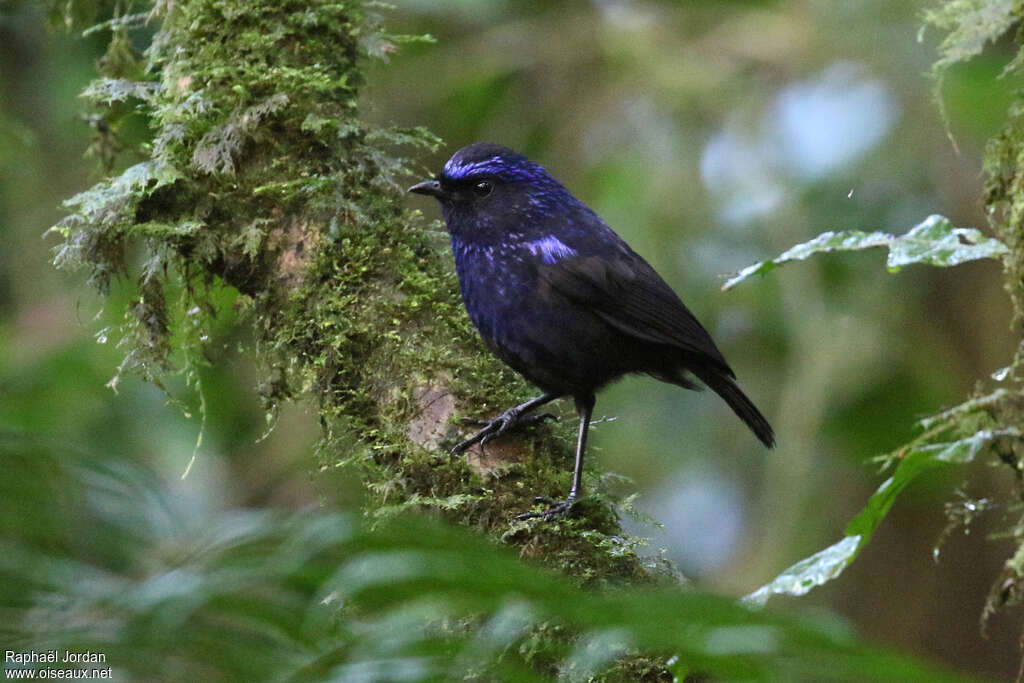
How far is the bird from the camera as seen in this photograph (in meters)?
3.59

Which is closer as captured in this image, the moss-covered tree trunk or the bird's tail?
the moss-covered tree trunk

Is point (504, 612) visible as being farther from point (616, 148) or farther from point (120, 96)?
point (616, 148)

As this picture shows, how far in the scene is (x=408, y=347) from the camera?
3.06m

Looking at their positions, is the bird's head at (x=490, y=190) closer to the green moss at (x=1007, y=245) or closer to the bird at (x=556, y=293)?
the bird at (x=556, y=293)

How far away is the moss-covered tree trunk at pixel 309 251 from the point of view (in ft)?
9.77

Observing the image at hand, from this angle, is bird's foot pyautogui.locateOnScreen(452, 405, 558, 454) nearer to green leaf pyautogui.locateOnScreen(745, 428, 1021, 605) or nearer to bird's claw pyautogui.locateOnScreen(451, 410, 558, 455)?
bird's claw pyautogui.locateOnScreen(451, 410, 558, 455)

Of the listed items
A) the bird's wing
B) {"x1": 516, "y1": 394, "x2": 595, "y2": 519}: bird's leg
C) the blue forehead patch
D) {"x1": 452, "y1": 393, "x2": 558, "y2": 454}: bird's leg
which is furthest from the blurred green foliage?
{"x1": 452, "y1": 393, "x2": 558, "y2": 454}: bird's leg

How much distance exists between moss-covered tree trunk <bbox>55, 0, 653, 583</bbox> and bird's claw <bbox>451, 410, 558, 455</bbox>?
35mm

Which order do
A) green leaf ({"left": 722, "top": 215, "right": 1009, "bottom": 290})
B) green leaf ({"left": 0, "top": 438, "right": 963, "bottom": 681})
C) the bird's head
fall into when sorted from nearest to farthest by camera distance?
Result: 1. green leaf ({"left": 0, "top": 438, "right": 963, "bottom": 681})
2. green leaf ({"left": 722, "top": 215, "right": 1009, "bottom": 290})
3. the bird's head

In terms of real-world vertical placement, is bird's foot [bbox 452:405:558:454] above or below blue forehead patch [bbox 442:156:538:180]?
below

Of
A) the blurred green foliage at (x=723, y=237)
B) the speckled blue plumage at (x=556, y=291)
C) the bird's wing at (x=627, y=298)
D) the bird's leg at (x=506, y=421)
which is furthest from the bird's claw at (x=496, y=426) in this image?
the blurred green foliage at (x=723, y=237)

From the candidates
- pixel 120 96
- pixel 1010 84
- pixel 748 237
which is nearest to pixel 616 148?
pixel 748 237

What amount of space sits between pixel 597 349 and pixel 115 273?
1.63m

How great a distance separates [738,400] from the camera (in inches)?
161
